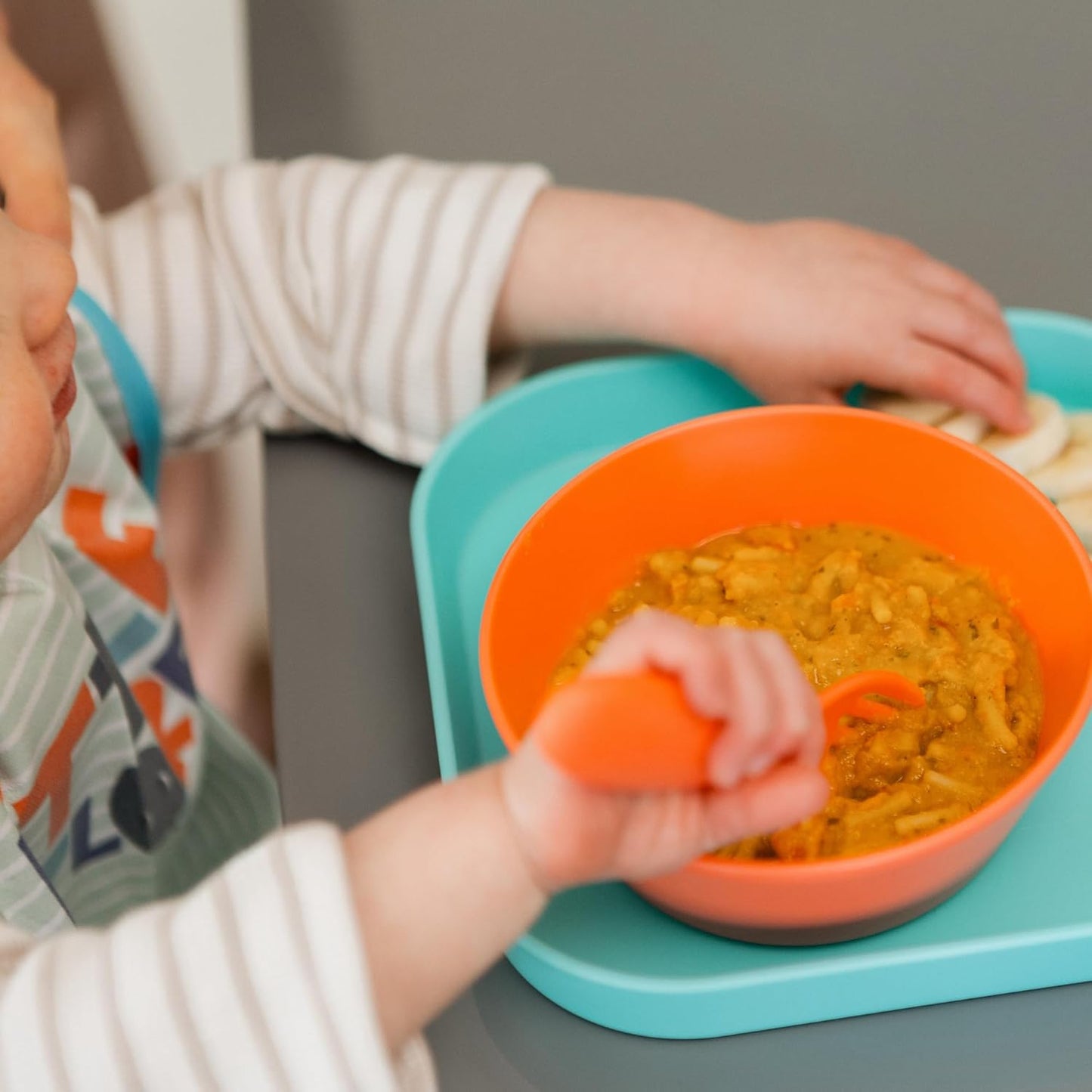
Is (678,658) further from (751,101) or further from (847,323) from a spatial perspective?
(751,101)

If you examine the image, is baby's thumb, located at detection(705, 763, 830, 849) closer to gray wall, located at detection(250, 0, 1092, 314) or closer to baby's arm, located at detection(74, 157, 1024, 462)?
baby's arm, located at detection(74, 157, 1024, 462)

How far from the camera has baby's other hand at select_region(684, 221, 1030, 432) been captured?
0.61 m

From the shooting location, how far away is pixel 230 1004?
1.22ft

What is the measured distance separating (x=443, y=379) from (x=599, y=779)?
372 millimetres

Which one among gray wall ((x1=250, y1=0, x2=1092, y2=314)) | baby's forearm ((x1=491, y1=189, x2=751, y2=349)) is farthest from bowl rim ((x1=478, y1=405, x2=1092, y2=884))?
gray wall ((x1=250, y1=0, x2=1092, y2=314))

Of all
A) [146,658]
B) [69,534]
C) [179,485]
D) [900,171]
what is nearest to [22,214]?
[69,534]

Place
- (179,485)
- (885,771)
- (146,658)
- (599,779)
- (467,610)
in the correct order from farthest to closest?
(179,485) → (146,658) → (467,610) → (885,771) → (599,779)

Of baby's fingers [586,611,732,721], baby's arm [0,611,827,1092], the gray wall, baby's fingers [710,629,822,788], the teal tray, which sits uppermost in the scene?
the gray wall

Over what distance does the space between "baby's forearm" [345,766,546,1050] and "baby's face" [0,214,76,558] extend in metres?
0.18

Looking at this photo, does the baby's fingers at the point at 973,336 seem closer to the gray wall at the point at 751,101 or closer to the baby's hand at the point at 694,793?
the gray wall at the point at 751,101

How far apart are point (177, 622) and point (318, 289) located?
0.85 ft

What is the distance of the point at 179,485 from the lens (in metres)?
1.24

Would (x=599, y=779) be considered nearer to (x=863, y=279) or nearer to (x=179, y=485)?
(x=863, y=279)

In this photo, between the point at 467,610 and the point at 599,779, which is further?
the point at 467,610
